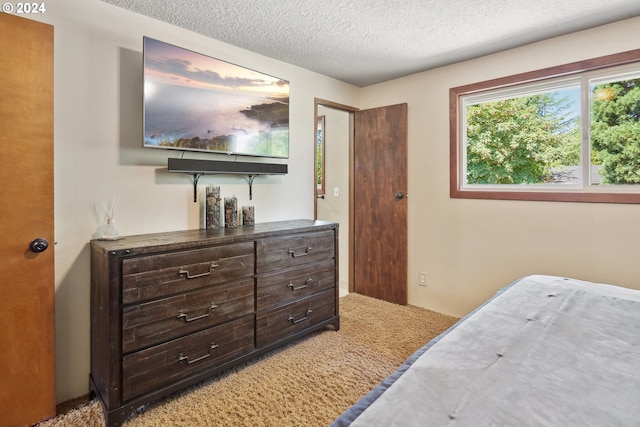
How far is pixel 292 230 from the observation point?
2457 mm

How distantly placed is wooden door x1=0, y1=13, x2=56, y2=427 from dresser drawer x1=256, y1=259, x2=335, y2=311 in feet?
3.81

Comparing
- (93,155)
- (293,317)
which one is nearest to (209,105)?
(93,155)

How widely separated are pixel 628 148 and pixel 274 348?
2.89 metres

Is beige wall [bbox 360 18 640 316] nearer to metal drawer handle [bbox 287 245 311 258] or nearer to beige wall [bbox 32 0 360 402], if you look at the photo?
metal drawer handle [bbox 287 245 311 258]

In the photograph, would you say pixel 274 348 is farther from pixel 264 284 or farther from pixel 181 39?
pixel 181 39

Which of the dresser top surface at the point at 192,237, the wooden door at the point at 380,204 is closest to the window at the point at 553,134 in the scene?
the wooden door at the point at 380,204

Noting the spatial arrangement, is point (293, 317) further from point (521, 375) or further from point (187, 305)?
point (521, 375)

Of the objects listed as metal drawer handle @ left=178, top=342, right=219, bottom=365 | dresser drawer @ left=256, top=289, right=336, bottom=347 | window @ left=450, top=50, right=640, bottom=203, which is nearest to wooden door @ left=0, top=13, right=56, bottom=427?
metal drawer handle @ left=178, top=342, right=219, bottom=365

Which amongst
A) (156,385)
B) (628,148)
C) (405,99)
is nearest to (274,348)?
(156,385)

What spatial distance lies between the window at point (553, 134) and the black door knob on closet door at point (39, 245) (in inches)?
119

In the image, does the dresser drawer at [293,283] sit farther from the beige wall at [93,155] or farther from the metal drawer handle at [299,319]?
the beige wall at [93,155]

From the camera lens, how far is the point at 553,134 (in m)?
2.69

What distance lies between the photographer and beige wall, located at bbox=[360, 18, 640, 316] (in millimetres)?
2352

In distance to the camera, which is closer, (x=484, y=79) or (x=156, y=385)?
(x=156, y=385)
